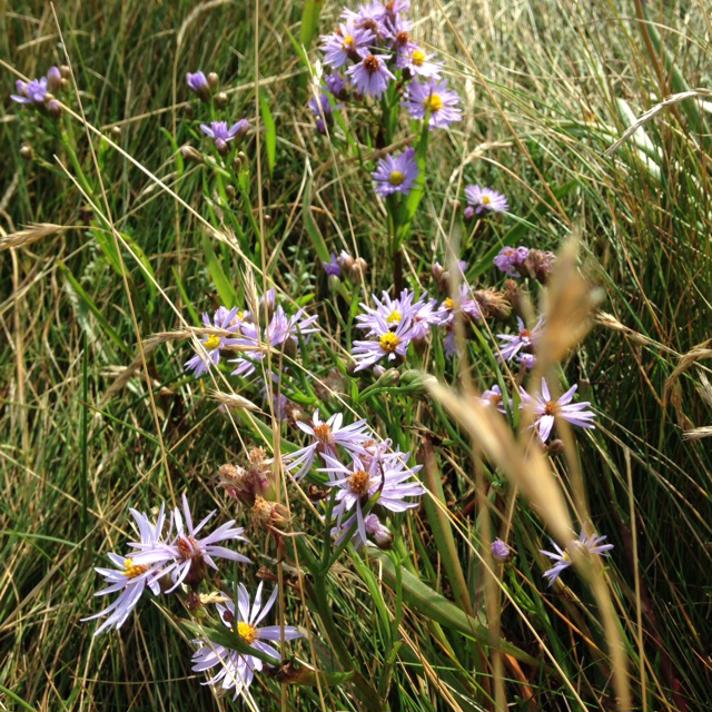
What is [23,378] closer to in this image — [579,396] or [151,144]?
[151,144]

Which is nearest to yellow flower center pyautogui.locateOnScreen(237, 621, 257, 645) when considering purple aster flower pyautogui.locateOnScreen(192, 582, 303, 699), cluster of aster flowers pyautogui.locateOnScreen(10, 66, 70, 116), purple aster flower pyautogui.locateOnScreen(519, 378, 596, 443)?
purple aster flower pyautogui.locateOnScreen(192, 582, 303, 699)

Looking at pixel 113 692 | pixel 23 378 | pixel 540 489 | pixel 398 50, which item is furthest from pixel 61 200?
pixel 540 489

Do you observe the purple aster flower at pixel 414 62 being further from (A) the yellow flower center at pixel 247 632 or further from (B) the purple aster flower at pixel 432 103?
Answer: (A) the yellow flower center at pixel 247 632

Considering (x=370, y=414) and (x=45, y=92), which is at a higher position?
(x=45, y=92)

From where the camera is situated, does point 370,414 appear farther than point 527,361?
Yes

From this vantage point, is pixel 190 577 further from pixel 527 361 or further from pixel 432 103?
pixel 432 103

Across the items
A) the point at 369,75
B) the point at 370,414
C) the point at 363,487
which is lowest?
the point at 370,414

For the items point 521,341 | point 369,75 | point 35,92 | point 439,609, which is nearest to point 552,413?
point 521,341
